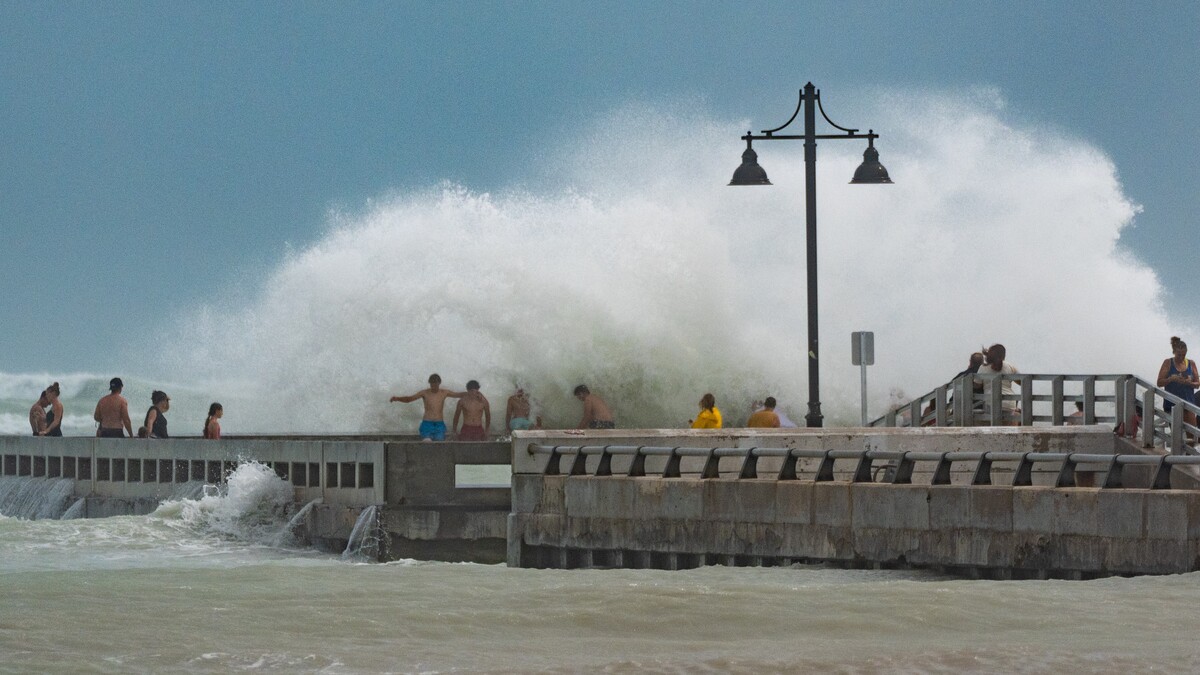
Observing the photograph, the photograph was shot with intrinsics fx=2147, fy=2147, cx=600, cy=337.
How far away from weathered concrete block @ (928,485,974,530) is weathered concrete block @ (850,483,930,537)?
6 cm

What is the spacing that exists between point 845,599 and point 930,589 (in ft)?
2.30

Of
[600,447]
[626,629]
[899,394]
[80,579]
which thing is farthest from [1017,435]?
[899,394]

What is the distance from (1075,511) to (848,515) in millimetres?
2012

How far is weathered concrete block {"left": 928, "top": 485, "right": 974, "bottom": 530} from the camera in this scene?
16609mm

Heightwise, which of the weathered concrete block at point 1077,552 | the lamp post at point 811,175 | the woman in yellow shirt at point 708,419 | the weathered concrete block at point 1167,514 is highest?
the lamp post at point 811,175

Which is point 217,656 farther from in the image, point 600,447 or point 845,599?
point 600,447

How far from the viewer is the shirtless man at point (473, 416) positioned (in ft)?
78.0

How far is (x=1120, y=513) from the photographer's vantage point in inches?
621

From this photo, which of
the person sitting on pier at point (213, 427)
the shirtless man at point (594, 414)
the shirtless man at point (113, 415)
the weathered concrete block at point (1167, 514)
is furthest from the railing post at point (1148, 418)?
the shirtless man at point (113, 415)

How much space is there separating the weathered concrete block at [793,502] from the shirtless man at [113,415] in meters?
11.3

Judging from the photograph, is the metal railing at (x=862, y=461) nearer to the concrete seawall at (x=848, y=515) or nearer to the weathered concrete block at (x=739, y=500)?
the concrete seawall at (x=848, y=515)

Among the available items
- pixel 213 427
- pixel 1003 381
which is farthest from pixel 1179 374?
pixel 213 427

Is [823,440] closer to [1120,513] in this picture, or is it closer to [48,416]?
[1120,513]

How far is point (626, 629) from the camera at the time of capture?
14586 mm
